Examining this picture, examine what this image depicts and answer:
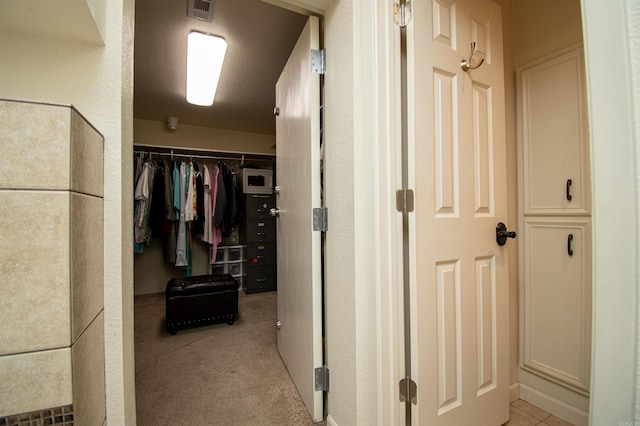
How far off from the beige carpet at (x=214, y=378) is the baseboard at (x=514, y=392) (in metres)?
1.08

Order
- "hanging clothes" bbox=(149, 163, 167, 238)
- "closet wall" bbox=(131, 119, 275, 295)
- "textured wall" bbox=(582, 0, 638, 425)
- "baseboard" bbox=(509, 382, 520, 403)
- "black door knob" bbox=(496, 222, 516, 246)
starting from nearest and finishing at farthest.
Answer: "textured wall" bbox=(582, 0, 638, 425), "black door knob" bbox=(496, 222, 516, 246), "baseboard" bbox=(509, 382, 520, 403), "hanging clothes" bbox=(149, 163, 167, 238), "closet wall" bbox=(131, 119, 275, 295)

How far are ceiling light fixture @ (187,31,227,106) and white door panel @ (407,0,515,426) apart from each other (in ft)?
4.67

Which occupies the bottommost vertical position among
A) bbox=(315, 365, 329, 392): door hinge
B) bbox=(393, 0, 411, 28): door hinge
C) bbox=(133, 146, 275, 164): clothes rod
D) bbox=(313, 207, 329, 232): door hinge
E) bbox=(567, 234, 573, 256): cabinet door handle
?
bbox=(315, 365, 329, 392): door hinge

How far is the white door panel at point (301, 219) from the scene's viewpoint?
121 centimetres

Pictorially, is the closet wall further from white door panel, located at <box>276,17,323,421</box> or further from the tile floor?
the tile floor

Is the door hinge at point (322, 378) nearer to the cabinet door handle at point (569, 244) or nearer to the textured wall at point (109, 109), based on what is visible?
the textured wall at point (109, 109)

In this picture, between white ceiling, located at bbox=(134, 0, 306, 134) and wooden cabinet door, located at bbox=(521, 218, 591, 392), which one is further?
white ceiling, located at bbox=(134, 0, 306, 134)

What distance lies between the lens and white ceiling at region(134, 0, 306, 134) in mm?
1640

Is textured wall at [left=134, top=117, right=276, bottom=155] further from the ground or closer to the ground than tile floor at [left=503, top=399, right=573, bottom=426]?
further from the ground

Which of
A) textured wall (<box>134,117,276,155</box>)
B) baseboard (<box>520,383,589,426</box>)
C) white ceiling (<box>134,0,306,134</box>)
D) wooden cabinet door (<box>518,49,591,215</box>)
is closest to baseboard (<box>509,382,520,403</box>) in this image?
baseboard (<box>520,383,589,426</box>)

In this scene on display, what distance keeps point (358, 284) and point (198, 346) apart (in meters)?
1.65

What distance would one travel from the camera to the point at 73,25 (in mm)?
633

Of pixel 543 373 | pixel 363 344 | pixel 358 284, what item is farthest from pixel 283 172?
pixel 543 373

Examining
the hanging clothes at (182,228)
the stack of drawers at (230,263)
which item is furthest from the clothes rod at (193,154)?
the stack of drawers at (230,263)
